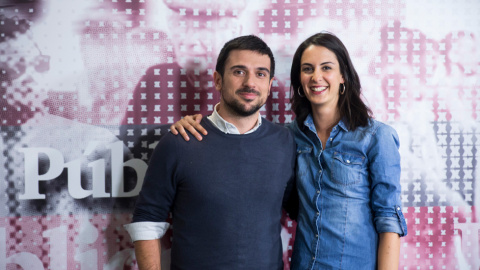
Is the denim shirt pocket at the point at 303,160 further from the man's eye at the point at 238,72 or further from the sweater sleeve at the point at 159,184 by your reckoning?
the sweater sleeve at the point at 159,184

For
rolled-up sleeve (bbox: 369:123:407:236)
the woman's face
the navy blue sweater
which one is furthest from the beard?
rolled-up sleeve (bbox: 369:123:407:236)

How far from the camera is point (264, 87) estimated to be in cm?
164

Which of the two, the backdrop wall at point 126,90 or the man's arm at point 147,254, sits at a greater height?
the backdrop wall at point 126,90

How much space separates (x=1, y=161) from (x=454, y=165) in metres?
2.45

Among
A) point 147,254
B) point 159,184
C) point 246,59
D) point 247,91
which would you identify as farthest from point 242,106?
point 147,254

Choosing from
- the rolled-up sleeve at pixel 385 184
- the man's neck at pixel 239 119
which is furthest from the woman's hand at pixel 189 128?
the rolled-up sleeve at pixel 385 184

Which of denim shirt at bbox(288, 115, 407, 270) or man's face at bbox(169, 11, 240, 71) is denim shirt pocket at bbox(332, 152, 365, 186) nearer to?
denim shirt at bbox(288, 115, 407, 270)

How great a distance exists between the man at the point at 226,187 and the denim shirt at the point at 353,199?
17 centimetres

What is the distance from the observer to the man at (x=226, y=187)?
5.05 ft

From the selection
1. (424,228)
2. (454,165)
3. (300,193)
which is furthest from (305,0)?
(424,228)

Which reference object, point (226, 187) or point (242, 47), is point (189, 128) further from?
point (242, 47)

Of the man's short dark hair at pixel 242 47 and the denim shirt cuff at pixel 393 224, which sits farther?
the man's short dark hair at pixel 242 47

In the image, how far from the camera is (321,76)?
5.28 ft

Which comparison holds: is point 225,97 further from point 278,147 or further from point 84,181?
point 84,181
